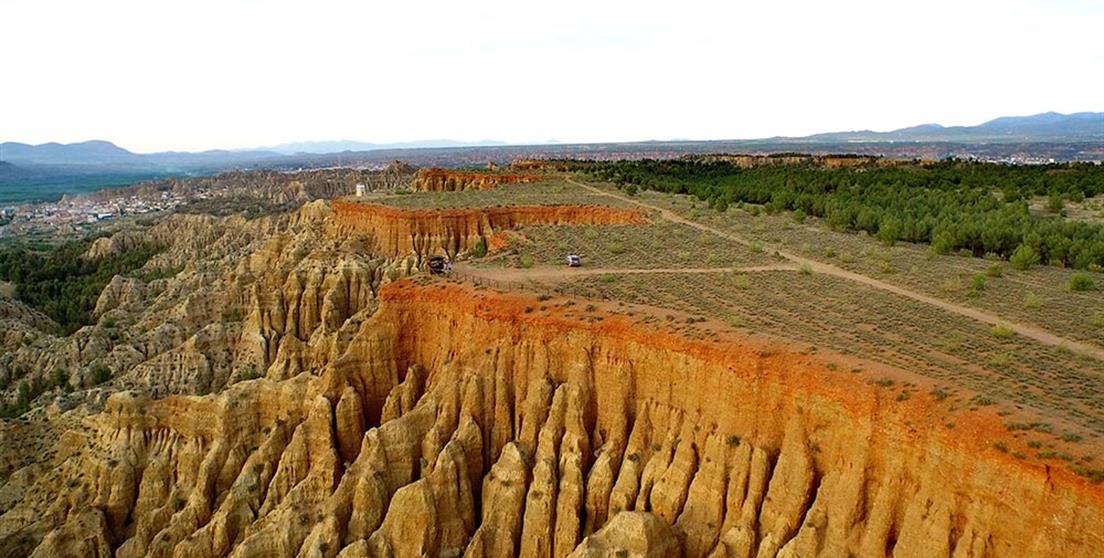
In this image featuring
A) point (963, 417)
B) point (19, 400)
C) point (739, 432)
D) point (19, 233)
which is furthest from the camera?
point (19, 233)

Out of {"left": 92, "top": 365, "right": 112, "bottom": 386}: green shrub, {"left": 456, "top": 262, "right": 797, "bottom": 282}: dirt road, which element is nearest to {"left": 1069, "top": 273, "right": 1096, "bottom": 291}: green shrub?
{"left": 456, "top": 262, "right": 797, "bottom": 282}: dirt road

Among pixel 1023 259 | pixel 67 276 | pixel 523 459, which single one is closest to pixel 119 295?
pixel 67 276

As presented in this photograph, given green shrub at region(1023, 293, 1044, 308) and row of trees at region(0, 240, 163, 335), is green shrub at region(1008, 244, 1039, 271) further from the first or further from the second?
row of trees at region(0, 240, 163, 335)

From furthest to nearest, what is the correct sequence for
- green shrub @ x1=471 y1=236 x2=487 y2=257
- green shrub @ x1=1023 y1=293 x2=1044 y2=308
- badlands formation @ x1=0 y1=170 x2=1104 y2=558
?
1. green shrub @ x1=471 y1=236 x2=487 y2=257
2. green shrub @ x1=1023 y1=293 x2=1044 y2=308
3. badlands formation @ x1=0 y1=170 x2=1104 y2=558

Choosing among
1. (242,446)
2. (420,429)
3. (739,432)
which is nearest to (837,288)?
(739,432)

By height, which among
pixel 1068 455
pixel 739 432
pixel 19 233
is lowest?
pixel 19 233

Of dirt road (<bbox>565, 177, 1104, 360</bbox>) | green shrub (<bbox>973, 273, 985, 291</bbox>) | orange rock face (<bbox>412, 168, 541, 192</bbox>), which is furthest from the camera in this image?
orange rock face (<bbox>412, 168, 541, 192</bbox>)

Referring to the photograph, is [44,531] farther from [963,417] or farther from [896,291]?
[896,291]
